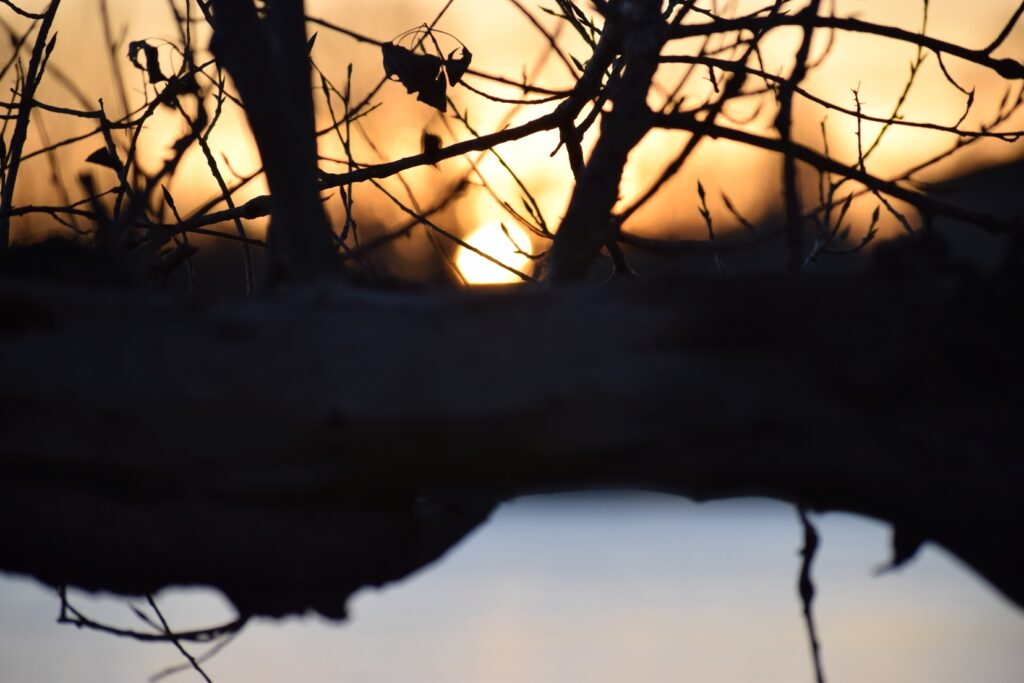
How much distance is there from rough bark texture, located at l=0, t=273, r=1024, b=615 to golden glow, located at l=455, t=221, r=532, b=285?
1236 millimetres

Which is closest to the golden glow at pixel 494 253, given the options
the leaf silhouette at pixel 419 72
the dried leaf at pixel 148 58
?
the leaf silhouette at pixel 419 72

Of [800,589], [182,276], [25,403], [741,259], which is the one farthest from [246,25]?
[741,259]

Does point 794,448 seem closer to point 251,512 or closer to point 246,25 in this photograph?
point 251,512

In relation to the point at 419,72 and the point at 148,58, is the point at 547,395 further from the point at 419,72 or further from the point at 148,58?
the point at 148,58

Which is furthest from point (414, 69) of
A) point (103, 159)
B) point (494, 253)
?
point (103, 159)

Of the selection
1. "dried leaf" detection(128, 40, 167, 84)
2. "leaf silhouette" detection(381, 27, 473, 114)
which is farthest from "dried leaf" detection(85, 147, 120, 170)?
"leaf silhouette" detection(381, 27, 473, 114)

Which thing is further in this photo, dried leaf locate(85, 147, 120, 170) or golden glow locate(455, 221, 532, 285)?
golden glow locate(455, 221, 532, 285)

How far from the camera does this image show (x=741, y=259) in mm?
13414

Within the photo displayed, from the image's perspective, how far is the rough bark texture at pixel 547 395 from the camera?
140cm

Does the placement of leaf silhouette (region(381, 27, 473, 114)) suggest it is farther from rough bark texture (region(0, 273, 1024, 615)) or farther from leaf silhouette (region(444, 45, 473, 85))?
rough bark texture (region(0, 273, 1024, 615))

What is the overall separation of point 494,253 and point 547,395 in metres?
1.51

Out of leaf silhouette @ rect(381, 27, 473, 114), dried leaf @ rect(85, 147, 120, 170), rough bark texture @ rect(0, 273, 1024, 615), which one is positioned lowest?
rough bark texture @ rect(0, 273, 1024, 615)

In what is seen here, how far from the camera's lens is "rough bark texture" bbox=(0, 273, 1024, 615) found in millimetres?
1401

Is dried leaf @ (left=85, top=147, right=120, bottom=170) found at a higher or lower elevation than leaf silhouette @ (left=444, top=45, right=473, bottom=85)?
lower
